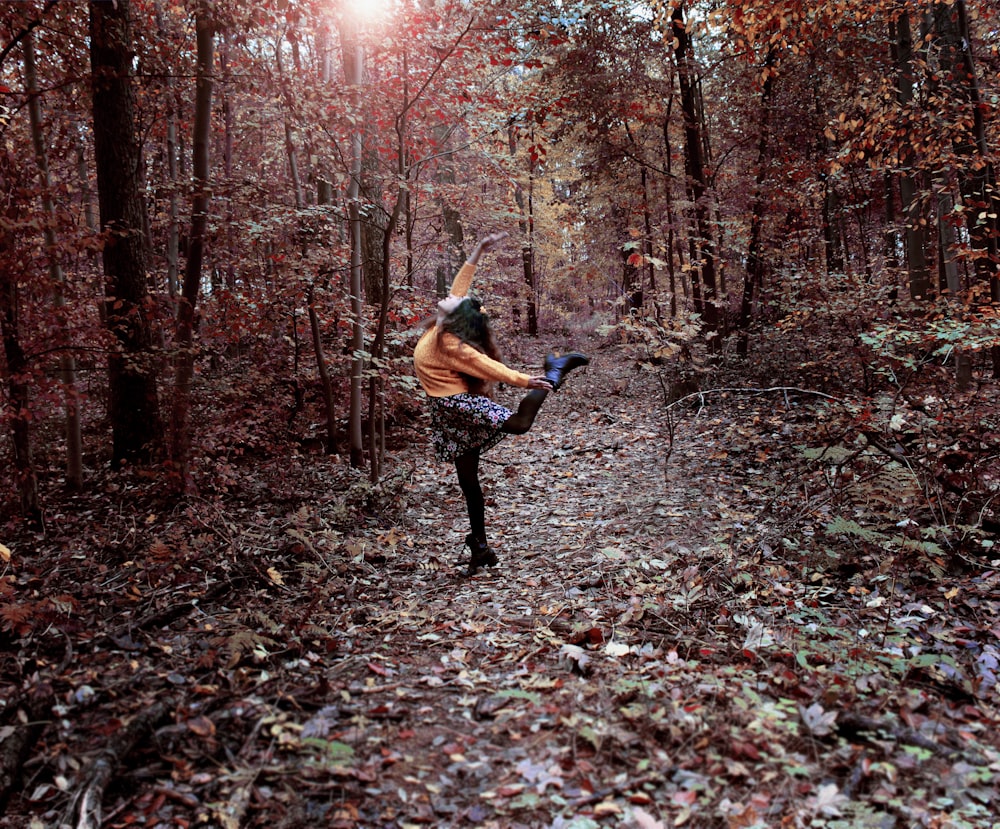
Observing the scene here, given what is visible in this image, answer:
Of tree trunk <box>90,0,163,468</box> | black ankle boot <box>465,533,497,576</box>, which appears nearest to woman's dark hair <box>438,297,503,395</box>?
black ankle boot <box>465,533,497,576</box>

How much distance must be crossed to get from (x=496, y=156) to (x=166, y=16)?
6.80 m

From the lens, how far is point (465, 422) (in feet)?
16.6

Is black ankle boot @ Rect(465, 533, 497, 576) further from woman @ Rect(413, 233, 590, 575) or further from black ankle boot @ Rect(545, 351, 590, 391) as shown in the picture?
black ankle boot @ Rect(545, 351, 590, 391)

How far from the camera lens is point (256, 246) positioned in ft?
25.6

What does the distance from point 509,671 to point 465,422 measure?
6.66 feet

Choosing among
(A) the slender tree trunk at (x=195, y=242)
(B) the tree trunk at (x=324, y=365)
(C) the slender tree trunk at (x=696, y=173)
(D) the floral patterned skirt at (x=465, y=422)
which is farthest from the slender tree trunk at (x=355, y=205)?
(C) the slender tree trunk at (x=696, y=173)

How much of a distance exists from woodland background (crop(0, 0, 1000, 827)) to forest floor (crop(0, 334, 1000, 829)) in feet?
0.08

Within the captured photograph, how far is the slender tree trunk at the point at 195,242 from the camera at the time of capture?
6.37 metres

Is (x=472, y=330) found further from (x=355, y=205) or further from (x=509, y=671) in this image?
(x=355, y=205)

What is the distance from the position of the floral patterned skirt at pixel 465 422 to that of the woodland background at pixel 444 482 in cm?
118

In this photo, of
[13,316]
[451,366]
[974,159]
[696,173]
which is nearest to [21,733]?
[451,366]

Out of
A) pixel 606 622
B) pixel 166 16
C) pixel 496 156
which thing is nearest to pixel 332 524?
pixel 606 622

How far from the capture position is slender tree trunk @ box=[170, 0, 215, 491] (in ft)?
20.9

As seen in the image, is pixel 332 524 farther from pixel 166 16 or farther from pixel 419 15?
pixel 166 16
